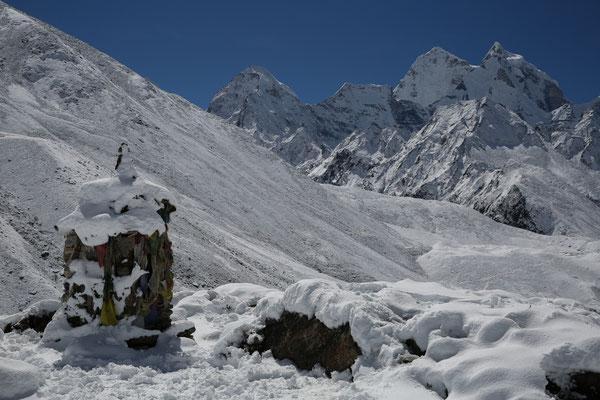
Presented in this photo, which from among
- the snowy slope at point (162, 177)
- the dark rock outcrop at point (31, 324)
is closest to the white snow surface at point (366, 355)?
the dark rock outcrop at point (31, 324)

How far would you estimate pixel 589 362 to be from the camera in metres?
7.57

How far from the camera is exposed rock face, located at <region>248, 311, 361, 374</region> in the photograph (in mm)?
10258

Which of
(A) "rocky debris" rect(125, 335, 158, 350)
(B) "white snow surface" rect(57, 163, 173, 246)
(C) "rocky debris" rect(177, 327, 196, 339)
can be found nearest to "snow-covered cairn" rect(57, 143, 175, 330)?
(B) "white snow surface" rect(57, 163, 173, 246)

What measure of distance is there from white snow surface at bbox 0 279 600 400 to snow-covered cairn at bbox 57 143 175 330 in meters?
0.69

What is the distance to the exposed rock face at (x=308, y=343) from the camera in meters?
10.3

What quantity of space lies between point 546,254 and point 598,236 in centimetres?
5261

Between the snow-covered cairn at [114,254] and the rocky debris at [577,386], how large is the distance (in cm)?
994

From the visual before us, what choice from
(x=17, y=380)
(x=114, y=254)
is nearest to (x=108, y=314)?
(x=114, y=254)

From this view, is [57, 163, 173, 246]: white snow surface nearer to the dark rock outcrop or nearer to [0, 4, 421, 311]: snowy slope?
the dark rock outcrop

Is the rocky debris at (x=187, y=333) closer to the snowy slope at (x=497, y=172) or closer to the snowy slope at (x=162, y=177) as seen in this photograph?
the snowy slope at (x=162, y=177)

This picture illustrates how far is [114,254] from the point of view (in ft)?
43.3

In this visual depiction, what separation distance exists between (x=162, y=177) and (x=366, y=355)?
145 ft

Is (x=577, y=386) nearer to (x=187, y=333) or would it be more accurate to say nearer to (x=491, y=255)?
(x=187, y=333)

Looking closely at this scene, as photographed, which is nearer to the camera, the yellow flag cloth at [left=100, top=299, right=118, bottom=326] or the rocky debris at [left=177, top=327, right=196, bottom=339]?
the yellow flag cloth at [left=100, top=299, right=118, bottom=326]
